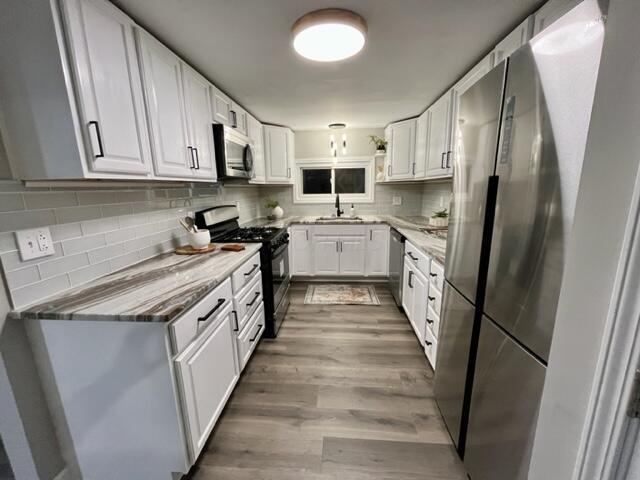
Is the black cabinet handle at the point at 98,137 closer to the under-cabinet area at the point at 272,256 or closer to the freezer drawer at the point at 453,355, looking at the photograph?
the under-cabinet area at the point at 272,256

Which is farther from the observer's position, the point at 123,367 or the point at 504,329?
the point at 123,367

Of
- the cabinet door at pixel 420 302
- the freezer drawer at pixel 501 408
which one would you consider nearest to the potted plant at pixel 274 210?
the cabinet door at pixel 420 302

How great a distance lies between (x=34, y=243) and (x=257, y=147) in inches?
94.3

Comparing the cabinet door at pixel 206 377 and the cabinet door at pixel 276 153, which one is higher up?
the cabinet door at pixel 276 153

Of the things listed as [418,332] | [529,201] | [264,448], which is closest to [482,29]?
[529,201]

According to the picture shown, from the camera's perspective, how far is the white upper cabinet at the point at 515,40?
51.1 inches

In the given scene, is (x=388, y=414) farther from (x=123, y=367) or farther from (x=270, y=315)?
(x=123, y=367)

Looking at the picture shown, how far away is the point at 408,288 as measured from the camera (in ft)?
8.14

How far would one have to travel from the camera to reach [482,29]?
1.45 metres

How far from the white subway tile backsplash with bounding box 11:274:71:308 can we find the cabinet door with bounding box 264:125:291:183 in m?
2.53

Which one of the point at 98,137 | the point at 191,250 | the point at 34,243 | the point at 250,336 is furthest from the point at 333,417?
the point at 98,137

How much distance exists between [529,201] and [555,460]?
2.31 ft

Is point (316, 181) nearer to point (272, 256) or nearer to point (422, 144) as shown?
point (422, 144)

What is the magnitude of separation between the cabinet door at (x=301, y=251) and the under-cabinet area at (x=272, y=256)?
1290mm
